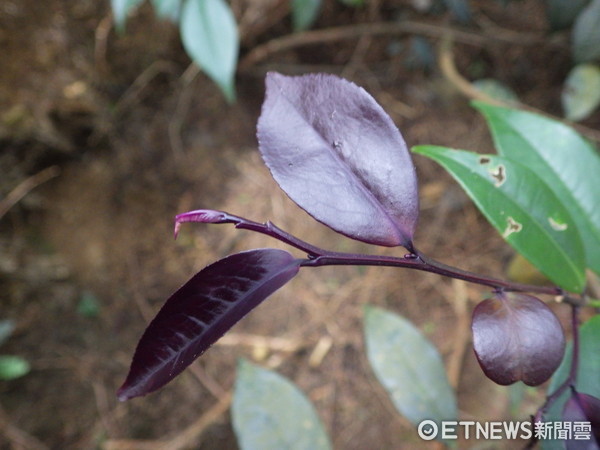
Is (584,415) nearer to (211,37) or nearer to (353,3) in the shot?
(211,37)

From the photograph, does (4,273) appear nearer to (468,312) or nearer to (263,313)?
(263,313)

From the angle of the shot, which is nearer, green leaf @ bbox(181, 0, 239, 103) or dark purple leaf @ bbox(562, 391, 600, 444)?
dark purple leaf @ bbox(562, 391, 600, 444)

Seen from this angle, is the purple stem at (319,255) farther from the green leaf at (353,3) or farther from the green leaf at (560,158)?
the green leaf at (353,3)

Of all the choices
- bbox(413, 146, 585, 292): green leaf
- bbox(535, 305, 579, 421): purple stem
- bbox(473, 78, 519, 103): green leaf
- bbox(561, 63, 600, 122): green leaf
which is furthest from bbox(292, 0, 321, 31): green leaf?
bbox(535, 305, 579, 421): purple stem

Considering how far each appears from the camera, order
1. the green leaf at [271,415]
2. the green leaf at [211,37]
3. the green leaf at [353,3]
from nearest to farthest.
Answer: the green leaf at [271,415]
the green leaf at [211,37]
the green leaf at [353,3]

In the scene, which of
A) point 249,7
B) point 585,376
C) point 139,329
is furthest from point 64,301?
point 585,376

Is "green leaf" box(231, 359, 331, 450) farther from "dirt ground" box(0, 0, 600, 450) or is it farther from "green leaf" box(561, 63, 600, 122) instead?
"green leaf" box(561, 63, 600, 122)

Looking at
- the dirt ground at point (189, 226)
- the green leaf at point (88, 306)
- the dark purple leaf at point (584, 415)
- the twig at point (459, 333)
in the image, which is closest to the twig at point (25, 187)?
the dirt ground at point (189, 226)
